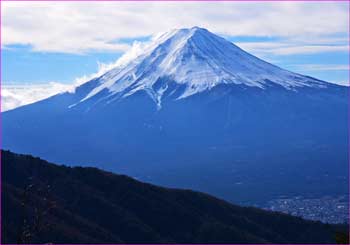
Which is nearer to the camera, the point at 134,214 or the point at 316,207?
the point at 134,214

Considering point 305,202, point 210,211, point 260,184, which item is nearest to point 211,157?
point 260,184

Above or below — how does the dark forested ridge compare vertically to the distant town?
below

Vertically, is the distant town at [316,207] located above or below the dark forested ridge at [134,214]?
above

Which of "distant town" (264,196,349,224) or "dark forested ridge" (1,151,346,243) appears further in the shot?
"distant town" (264,196,349,224)

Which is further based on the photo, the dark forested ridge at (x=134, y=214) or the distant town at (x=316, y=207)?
the distant town at (x=316, y=207)

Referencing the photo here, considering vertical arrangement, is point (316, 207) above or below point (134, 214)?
above

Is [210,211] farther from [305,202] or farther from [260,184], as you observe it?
[260,184]
